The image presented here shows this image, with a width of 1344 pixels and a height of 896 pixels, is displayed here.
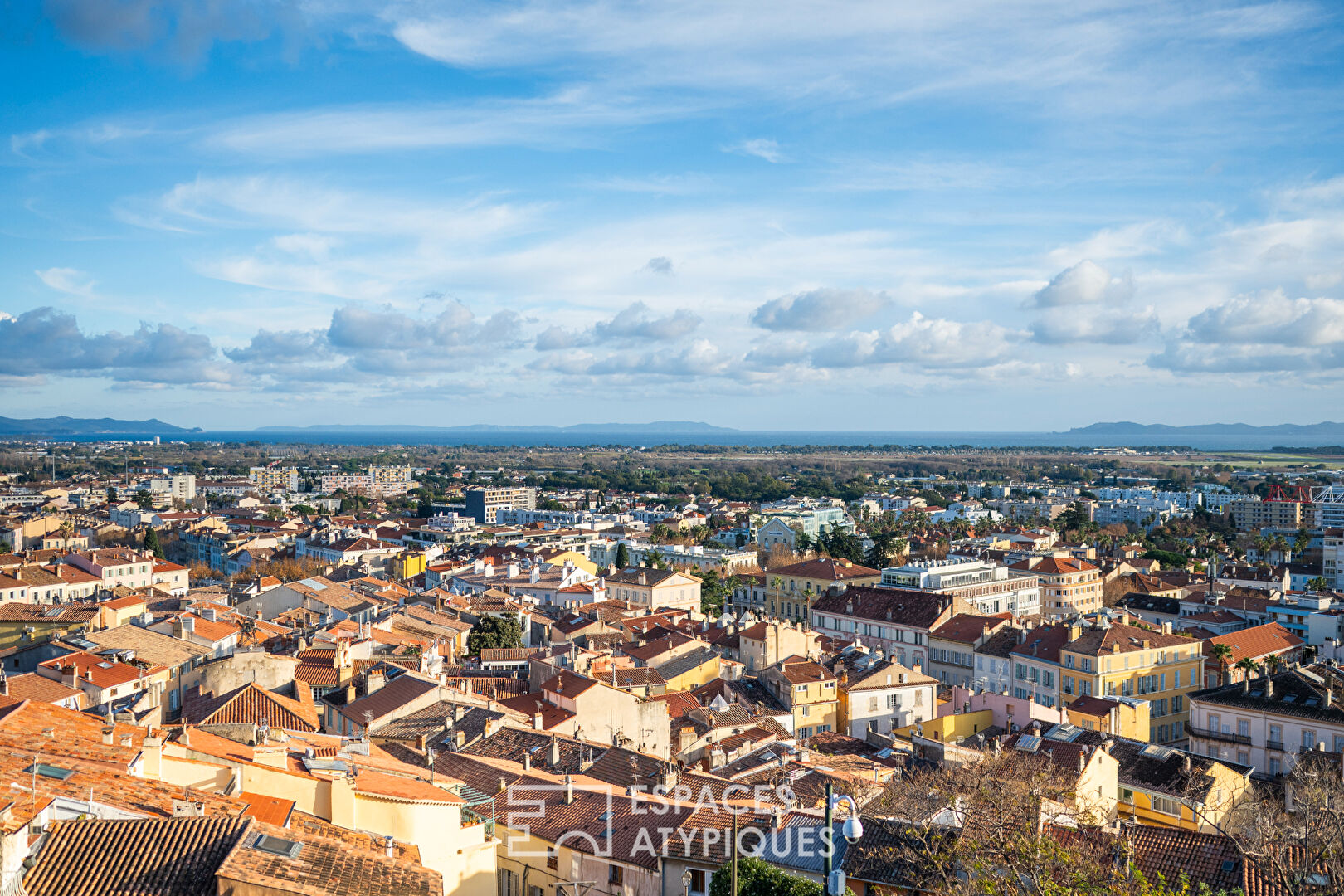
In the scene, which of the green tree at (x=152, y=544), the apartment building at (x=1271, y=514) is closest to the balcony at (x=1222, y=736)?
the green tree at (x=152, y=544)

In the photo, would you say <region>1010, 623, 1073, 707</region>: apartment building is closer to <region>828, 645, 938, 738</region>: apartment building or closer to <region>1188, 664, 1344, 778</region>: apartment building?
<region>828, 645, 938, 738</region>: apartment building

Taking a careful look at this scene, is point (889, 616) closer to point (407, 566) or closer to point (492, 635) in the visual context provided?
point (492, 635)

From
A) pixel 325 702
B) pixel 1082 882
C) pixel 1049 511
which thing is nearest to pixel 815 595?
pixel 325 702

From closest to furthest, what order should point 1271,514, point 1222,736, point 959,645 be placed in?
1. point 1222,736
2. point 959,645
3. point 1271,514

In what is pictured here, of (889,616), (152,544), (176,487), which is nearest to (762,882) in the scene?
(889,616)

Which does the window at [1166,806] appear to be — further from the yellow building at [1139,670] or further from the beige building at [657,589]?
the beige building at [657,589]

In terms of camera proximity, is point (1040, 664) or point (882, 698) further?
point (1040, 664)

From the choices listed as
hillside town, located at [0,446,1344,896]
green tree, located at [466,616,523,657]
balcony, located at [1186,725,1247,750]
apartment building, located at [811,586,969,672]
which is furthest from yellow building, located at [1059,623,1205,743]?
green tree, located at [466,616,523,657]
